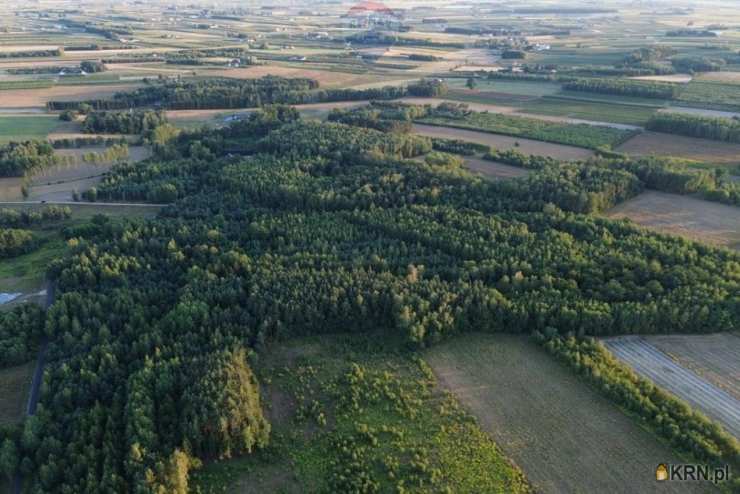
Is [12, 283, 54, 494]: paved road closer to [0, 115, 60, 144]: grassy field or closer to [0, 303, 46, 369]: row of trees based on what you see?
[0, 303, 46, 369]: row of trees

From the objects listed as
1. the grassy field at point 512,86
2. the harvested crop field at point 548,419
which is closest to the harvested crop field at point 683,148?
the grassy field at point 512,86

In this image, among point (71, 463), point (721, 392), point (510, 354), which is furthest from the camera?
point (510, 354)

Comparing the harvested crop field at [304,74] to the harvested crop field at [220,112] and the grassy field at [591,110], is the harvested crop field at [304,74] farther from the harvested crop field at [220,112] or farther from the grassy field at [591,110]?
the grassy field at [591,110]

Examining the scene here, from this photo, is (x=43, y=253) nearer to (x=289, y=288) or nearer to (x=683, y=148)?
(x=289, y=288)

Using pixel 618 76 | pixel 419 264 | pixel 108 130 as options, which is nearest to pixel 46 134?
pixel 108 130

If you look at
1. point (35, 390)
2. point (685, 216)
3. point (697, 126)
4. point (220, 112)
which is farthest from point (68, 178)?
point (697, 126)

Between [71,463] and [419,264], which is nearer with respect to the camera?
[71,463]

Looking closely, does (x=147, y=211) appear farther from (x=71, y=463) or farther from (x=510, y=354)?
(x=510, y=354)
